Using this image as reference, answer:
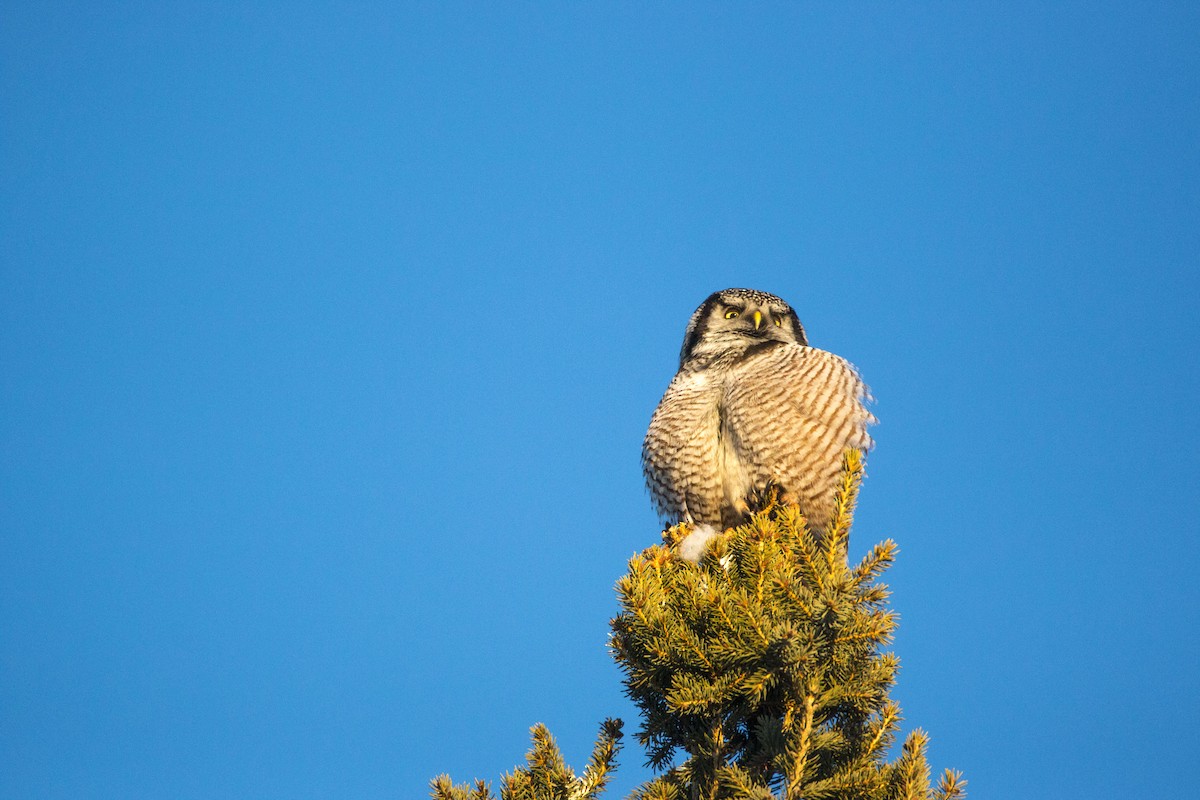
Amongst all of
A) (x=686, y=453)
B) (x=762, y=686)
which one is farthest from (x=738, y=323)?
(x=762, y=686)

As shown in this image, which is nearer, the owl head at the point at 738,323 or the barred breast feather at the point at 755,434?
the barred breast feather at the point at 755,434

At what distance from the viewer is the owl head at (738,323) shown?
7.68m

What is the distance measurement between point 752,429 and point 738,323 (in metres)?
1.28

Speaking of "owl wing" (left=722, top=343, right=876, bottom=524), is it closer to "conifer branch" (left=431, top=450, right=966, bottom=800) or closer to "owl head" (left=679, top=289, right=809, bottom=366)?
"owl head" (left=679, top=289, right=809, bottom=366)

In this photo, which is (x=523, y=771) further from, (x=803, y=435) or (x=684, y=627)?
(x=803, y=435)

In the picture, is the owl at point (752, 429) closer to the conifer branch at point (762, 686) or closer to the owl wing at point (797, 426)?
the owl wing at point (797, 426)

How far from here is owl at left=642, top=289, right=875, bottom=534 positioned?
6.66m

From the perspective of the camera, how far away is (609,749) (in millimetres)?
4238

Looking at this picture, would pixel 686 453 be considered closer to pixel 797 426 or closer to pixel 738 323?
pixel 797 426

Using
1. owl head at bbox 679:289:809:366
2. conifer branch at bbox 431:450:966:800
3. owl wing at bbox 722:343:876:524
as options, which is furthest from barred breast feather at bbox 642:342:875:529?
conifer branch at bbox 431:450:966:800

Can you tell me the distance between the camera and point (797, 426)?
6668mm

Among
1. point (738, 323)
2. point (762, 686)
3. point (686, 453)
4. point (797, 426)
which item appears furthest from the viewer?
point (738, 323)

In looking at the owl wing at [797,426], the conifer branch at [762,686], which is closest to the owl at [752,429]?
the owl wing at [797,426]

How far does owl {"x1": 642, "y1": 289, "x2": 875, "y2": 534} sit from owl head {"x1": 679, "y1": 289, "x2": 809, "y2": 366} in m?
0.01
